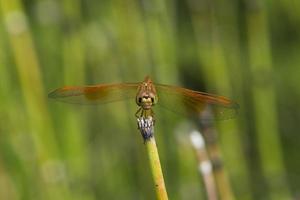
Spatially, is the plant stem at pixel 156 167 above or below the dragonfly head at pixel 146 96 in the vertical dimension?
below

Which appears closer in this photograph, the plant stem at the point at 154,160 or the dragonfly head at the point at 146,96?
the plant stem at the point at 154,160

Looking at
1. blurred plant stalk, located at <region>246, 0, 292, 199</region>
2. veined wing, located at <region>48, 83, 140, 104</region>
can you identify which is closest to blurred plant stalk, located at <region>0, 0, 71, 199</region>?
blurred plant stalk, located at <region>246, 0, 292, 199</region>

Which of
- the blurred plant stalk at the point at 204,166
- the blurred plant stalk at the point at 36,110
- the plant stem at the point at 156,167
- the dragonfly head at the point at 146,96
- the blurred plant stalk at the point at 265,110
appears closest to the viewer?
the plant stem at the point at 156,167

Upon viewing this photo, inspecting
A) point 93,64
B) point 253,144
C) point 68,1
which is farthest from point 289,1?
point 68,1

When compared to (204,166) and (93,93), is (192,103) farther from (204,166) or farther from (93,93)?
(204,166)

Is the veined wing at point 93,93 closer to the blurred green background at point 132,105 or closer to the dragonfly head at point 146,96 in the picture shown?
the dragonfly head at point 146,96

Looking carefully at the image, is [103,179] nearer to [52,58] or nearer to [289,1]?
[52,58]

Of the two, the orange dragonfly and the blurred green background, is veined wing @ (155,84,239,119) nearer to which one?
the orange dragonfly

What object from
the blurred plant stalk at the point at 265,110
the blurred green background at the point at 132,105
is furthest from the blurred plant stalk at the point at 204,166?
the blurred plant stalk at the point at 265,110
